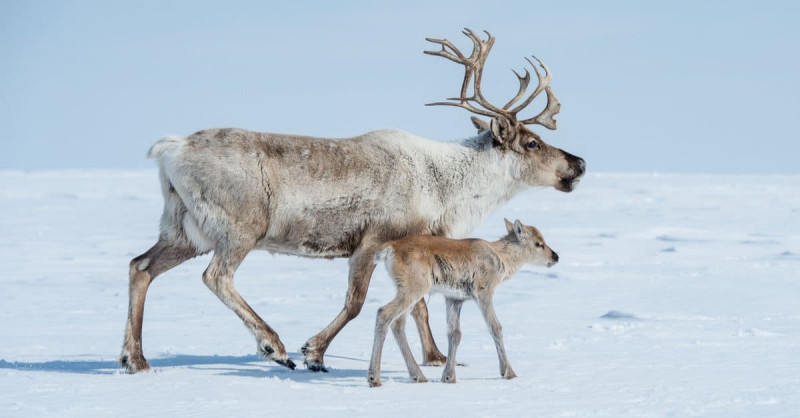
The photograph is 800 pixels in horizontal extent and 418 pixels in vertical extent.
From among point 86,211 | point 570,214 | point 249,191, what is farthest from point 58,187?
point 249,191

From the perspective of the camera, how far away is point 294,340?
10320 mm

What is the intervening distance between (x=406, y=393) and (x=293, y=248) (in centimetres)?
191

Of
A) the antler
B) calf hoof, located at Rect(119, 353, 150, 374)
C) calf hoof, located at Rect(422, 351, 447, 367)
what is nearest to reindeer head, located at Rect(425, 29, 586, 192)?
the antler

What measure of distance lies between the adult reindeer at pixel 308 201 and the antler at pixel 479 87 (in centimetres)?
14

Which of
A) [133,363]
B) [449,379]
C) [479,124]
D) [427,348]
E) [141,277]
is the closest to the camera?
[449,379]

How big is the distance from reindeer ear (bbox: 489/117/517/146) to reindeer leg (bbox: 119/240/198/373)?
2699 mm

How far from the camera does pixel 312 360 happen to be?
320 inches

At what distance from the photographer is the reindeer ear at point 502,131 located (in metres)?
9.32

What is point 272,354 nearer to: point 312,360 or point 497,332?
point 312,360

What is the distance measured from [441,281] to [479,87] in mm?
2577

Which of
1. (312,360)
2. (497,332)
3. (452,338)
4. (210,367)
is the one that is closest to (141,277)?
(210,367)

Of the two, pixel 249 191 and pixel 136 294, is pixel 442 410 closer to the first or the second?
pixel 249 191

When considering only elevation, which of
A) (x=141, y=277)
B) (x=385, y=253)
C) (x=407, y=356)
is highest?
(x=385, y=253)

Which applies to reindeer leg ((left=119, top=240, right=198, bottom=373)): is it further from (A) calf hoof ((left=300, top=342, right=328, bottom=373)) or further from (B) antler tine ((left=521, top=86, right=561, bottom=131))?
(B) antler tine ((left=521, top=86, right=561, bottom=131))
